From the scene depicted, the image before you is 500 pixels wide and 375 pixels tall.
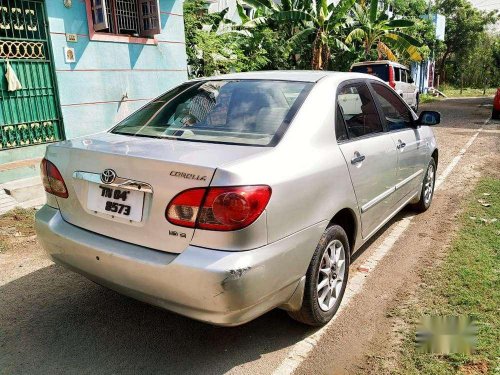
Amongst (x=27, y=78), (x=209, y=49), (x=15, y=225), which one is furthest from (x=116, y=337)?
(x=209, y=49)

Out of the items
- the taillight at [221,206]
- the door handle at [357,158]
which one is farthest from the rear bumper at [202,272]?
the door handle at [357,158]

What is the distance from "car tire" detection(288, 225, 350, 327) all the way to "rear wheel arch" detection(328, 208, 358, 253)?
103mm

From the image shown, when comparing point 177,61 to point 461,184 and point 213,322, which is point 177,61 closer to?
point 461,184

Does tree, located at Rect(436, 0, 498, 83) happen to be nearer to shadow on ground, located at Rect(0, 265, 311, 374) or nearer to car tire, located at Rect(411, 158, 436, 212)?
car tire, located at Rect(411, 158, 436, 212)

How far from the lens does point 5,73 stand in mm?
6391

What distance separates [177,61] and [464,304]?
803cm

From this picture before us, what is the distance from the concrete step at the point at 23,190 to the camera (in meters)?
5.71

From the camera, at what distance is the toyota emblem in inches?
94.3

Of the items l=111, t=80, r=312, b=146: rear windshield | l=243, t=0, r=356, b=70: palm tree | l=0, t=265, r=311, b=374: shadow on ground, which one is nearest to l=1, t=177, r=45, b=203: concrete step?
l=0, t=265, r=311, b=374: shadow on ground

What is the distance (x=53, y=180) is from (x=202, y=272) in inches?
50.3

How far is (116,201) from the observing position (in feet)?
7.89

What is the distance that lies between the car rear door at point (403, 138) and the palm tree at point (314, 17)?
12669 mm

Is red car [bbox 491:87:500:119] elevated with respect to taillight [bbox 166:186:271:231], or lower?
lower

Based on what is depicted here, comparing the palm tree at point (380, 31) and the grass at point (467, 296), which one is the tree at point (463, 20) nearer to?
the palm tree at point (380, 31)
